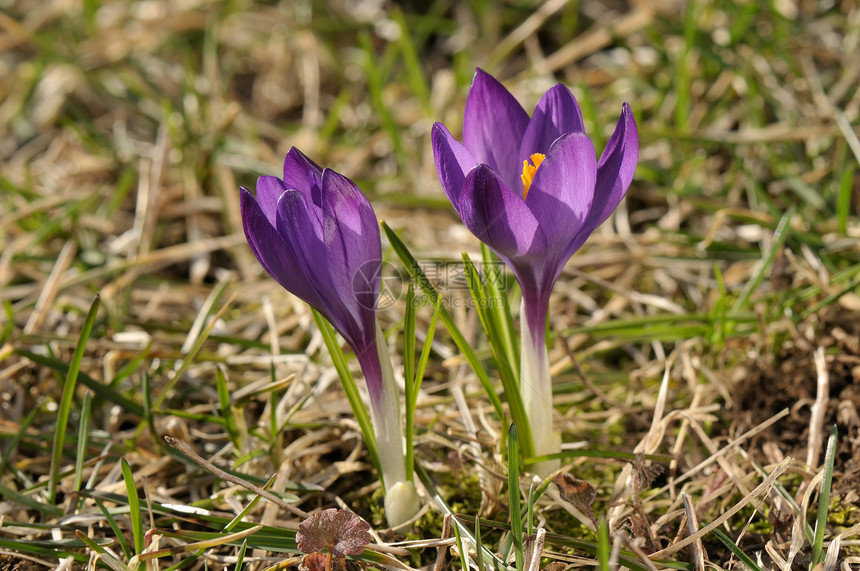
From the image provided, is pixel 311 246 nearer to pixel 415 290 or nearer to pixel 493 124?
pixel 493 124

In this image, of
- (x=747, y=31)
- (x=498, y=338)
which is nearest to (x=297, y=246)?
(x=498, y=338)

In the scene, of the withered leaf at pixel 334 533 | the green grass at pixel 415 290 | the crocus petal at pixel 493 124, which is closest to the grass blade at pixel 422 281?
the green grass at pixel 415 290

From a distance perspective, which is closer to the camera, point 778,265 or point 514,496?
point 514,496

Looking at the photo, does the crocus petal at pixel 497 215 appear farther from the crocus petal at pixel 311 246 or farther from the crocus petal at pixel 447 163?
the crocus petal at pixel 311 246

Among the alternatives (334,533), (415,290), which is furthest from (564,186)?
(415,290)

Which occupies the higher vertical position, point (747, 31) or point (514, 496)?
point (747, 31)

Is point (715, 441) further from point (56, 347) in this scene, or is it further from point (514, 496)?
point (56, 347)

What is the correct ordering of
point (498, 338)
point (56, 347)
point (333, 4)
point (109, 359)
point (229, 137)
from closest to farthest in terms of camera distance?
point (498, 338) < point (109, 359) < point (56, 347) < point (229, 137) < point (333, 4)
